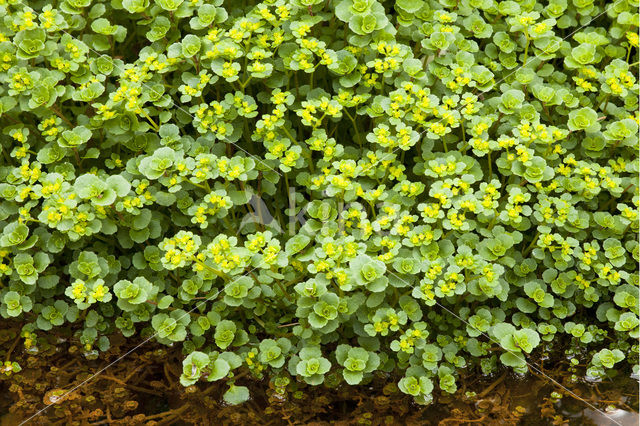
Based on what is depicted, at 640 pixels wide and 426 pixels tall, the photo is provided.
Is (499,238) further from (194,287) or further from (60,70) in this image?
(60,70)

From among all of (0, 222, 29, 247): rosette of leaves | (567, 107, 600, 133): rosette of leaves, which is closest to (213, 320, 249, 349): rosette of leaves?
(0, 222, 29, 247): rosette of leaves

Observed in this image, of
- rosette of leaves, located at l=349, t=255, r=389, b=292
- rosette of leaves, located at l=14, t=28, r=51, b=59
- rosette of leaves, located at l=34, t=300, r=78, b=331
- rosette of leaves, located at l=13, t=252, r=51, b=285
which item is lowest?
rosette of leaves, located at l=34, t=300, r=78, b=331

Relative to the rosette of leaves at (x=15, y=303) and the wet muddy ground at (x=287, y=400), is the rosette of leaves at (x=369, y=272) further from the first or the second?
the rosette of leaves at (x=15, y=303)

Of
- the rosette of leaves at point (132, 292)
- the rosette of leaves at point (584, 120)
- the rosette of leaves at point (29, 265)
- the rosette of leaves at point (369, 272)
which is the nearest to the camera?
the rosette of leaves at point (369, 272)

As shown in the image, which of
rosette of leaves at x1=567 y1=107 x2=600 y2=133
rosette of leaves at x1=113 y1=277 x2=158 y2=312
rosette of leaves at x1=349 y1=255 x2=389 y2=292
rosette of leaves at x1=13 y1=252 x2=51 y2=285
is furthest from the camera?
rosette of leaves at x1=567 y1=107 x2=600 y2=133

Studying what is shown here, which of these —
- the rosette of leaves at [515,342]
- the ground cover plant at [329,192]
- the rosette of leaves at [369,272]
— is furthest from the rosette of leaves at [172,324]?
the rosette of leaves at [515,342]

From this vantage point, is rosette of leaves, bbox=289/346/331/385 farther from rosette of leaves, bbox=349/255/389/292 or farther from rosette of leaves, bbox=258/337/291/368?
A: rosette of leaves, bbox=349/255/389/292

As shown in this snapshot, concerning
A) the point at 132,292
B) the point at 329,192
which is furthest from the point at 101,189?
the point at 329,192
